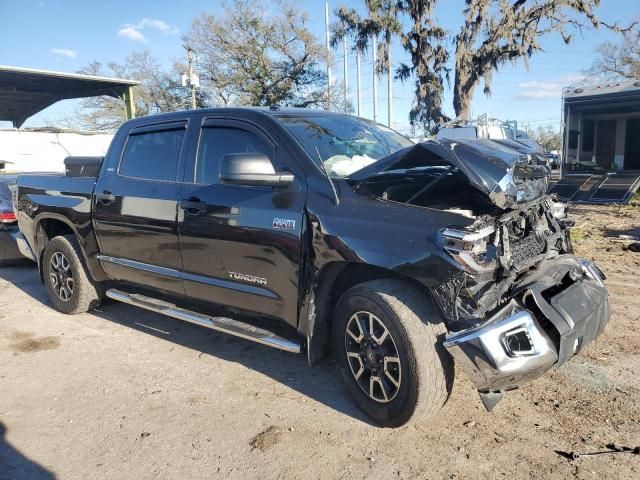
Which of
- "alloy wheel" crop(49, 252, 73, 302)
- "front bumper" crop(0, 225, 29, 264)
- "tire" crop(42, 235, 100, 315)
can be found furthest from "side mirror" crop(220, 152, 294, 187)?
"front bumper" crop(0, 225, 29, 264)

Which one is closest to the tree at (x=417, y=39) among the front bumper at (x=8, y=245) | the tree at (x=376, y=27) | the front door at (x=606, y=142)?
the tree at (x=376, y=27)

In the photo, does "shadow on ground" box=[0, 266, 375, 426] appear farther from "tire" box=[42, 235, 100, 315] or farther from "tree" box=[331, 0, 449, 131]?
"tree" box=[331, 0, 449, 131]

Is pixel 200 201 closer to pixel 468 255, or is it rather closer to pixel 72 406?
pixel 72 406

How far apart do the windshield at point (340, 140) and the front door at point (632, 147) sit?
1510 cm

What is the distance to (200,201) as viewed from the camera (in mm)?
3857

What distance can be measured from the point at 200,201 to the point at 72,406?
1.65m

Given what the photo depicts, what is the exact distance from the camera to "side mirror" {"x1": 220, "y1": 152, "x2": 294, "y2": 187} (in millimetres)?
3256

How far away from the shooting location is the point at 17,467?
2904 mm

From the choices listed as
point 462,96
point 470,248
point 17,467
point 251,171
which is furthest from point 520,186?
point 462,96

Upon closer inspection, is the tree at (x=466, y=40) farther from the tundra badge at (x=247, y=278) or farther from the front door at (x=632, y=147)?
the tundra badge at (x=247, y=278)

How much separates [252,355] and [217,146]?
5.56 ft

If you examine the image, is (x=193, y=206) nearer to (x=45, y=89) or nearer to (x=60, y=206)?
(x=60, y=206)

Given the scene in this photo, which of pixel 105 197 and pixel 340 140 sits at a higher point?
pixel 340 140

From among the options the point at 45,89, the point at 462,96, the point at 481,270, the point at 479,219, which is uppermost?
the point at 45,89
